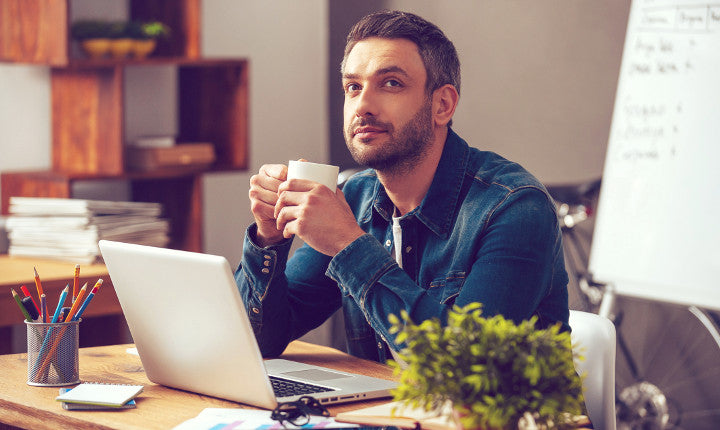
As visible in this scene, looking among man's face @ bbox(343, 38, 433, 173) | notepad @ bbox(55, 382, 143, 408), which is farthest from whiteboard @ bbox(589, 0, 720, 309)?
notepad @ bbox(55, 382, 143, 408)

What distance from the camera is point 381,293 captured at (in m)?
1.53

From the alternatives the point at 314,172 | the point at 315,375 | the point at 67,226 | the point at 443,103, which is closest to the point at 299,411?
the point at 315,375

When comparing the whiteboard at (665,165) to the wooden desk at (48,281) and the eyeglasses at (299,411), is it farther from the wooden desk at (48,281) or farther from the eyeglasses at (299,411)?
the eyeglasses at (299,411)

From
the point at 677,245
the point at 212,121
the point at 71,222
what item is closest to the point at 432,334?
the point at 677,245

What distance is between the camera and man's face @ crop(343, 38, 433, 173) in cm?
174

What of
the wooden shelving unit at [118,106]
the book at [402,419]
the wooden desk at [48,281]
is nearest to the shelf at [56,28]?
the wooden shelving unit at [118,106]

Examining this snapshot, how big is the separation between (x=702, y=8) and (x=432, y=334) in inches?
79.6

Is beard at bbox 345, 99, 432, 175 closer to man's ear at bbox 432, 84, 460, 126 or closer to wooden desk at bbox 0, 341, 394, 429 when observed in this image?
man's ear at bbox 432, 84, 460, 126

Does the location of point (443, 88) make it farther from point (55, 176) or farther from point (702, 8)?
point (55, 176)

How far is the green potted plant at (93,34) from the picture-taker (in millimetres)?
2979

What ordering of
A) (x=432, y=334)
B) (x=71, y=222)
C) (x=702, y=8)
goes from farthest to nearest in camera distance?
(x=71, y=222) < (x=702, y=8) < (x=432, y=334)

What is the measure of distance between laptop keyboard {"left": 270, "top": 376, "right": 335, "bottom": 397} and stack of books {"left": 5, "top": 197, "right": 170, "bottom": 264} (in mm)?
1491

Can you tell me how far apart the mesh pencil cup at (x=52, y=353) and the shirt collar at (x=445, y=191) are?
64cm

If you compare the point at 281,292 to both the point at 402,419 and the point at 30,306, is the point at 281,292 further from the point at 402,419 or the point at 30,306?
the point at 402,419
